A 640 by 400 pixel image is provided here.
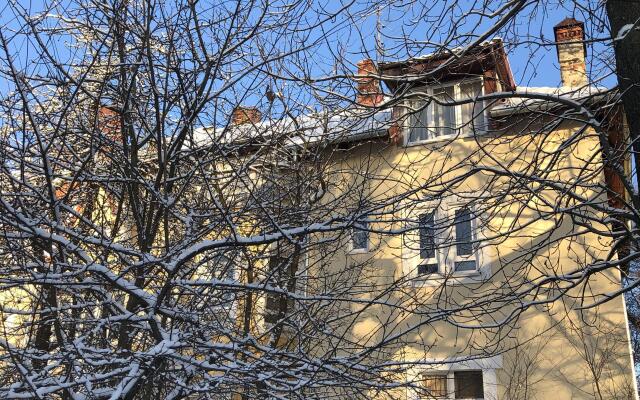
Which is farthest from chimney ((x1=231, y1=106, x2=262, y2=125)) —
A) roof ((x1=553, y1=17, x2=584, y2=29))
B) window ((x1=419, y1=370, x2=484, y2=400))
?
window ((x1=419, y1=370, x2=484, y2=400))

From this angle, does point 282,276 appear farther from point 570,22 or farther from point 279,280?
point 570,22

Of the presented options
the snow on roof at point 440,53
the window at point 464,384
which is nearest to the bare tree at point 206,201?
the snow on roof at point 440,53

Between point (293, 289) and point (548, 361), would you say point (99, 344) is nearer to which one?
point (293, 289)

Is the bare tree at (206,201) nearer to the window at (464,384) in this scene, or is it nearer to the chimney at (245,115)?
the chimney at (245,115)

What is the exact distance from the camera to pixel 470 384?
10156 millimetres

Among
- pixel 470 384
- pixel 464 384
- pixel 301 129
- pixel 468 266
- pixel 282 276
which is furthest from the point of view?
pixel 468 266

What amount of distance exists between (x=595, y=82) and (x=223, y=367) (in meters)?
3.58

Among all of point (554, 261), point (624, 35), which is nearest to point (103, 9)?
point (624, 35)

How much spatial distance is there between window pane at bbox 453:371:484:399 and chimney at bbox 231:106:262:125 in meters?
5.72

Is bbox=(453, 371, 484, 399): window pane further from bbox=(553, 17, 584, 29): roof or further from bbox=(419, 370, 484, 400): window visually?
bbox=(553, 17, 584, 29): roof

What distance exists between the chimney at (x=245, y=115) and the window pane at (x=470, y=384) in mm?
5723

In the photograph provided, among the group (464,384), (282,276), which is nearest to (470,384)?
(464,384)

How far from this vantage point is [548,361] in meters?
9.70

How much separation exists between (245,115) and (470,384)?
6106mm
